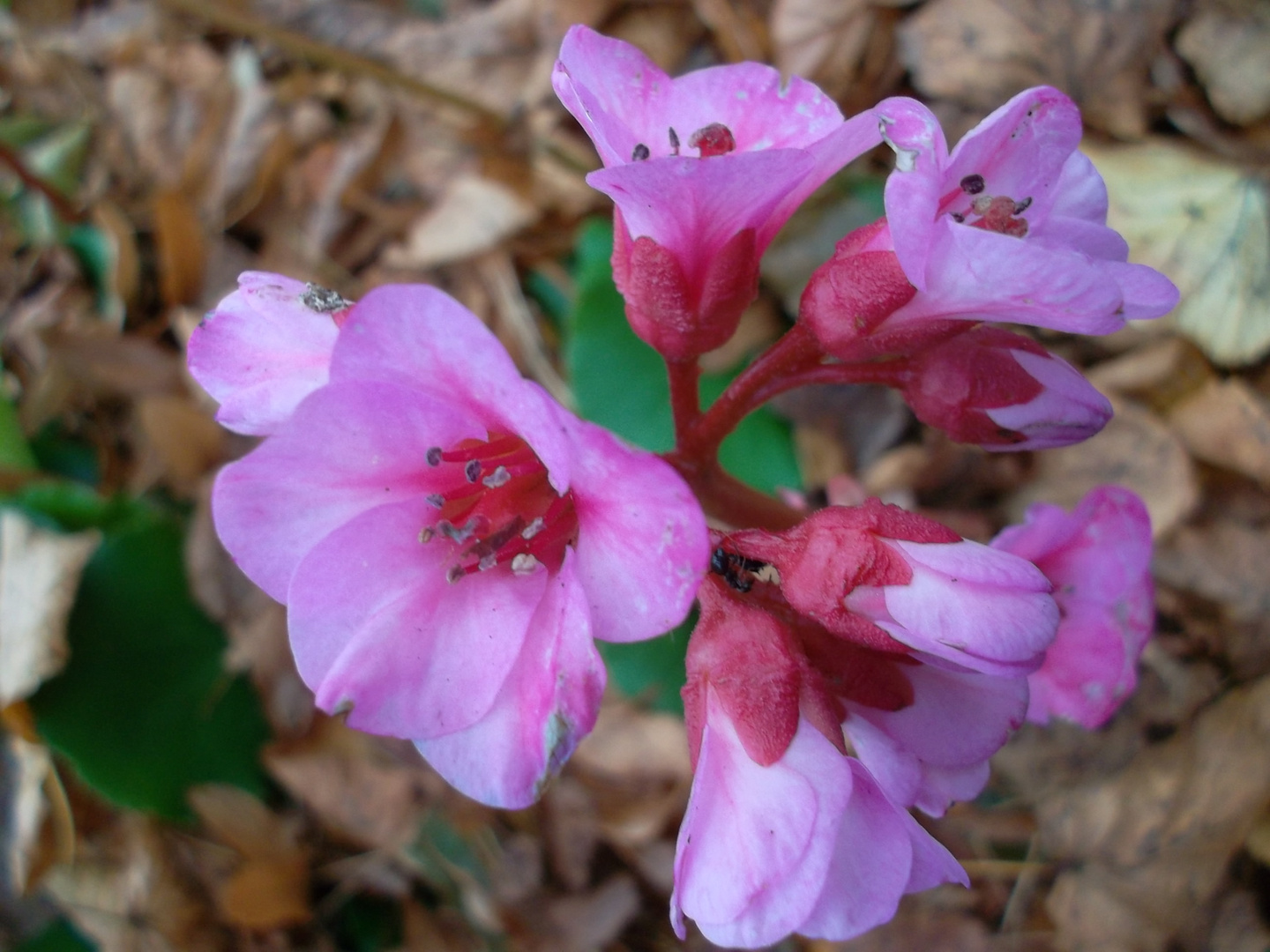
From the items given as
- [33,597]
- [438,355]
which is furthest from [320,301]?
[33,597]

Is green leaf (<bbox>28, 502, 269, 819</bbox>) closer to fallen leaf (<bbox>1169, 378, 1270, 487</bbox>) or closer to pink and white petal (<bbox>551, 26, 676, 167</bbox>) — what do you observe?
pink and white petal (<bbox>551, 26, 676, 167</bbox>)

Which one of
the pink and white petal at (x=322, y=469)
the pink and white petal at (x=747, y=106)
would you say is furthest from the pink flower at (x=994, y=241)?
the pink and white petal at (x=322, y=469)

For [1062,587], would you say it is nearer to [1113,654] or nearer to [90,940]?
[1113,654]

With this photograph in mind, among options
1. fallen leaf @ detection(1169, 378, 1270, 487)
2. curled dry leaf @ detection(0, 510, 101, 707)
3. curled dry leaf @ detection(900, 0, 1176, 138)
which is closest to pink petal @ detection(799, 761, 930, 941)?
fallen leaf @ detection(1169, 378, 1270, 487)

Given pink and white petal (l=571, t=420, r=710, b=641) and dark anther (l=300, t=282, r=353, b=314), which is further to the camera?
dark anther (l=300, t=282, r=353, b=314)

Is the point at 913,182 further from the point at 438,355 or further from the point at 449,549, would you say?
the point at 449,549

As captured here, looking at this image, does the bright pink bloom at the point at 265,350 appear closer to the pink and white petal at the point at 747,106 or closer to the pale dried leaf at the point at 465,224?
the pink and white petal at the point at 747,106

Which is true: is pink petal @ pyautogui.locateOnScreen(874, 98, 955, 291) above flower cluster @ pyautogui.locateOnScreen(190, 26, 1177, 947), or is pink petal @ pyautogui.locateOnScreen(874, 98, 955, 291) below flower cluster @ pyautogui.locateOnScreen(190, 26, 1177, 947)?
above
